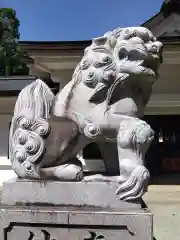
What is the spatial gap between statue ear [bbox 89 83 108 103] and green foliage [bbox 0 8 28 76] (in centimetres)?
1742

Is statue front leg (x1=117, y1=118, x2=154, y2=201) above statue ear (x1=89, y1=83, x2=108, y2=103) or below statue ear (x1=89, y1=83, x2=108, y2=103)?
below

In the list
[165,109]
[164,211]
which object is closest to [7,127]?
[165,109]

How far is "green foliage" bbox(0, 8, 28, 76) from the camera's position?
19127 millimetres

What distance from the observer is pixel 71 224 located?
192cm

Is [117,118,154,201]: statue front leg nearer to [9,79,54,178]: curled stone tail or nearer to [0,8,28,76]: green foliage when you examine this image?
[9,79,54,178]: curled stone tail

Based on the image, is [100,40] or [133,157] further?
[100,40]

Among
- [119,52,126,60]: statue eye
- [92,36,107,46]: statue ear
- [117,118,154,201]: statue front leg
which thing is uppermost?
[92,36,107,46]: statue ear

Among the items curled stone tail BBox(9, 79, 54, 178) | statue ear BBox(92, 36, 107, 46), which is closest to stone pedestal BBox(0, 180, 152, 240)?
curled stone tail BBox(9, 79, 54, 178)

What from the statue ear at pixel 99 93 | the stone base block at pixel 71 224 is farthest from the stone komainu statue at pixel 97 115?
the stone base block at pixel 71 224

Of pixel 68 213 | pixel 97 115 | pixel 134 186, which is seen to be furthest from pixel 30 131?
pixel 134 186

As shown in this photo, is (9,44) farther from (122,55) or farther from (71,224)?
(71,224)

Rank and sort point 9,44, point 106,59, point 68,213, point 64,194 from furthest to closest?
point 9,44, point 106,59, point 64,194, point 68,213

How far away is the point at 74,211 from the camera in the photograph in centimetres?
192

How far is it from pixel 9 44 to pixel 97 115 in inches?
715
